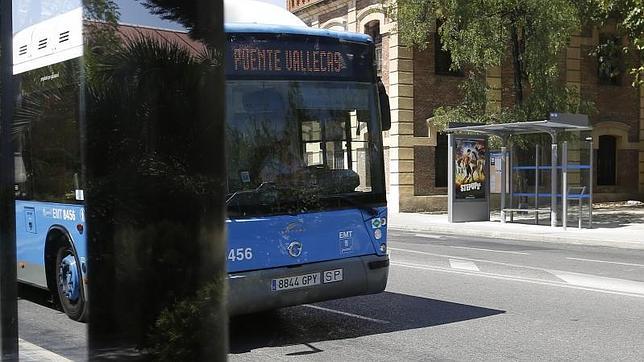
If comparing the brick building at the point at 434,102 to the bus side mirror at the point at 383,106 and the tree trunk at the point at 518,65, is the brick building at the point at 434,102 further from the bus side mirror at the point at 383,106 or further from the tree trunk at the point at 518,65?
the bus side mirror at the point at 383,106

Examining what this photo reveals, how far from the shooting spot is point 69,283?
7.09 m

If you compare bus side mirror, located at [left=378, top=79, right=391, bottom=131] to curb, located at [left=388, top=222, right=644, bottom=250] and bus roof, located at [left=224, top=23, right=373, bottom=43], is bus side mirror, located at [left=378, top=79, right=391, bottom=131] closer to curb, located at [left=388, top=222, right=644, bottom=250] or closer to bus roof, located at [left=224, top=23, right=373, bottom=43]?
bus roof, located at [left=224, top=23, right=373, bottom=43]

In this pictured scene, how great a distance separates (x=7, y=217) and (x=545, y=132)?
58.7 feet

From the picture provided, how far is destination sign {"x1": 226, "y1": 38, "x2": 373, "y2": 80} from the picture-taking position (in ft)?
20.2

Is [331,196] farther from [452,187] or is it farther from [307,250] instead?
[452,187]

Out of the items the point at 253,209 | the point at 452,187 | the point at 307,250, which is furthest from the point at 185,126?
the point at 452,187

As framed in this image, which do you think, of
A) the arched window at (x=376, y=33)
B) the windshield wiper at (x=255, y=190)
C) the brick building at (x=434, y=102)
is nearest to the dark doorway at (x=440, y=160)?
the brick building at (x=434, y=102)

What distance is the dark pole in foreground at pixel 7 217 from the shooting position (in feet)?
14.0

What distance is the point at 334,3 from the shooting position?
2928 cm

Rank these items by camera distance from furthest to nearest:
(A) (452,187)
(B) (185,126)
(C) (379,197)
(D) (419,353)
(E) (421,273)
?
(A) (452,187) → (E) (421,273) → (C) (379,197) → (D) (419,353) → (B) (185,126)

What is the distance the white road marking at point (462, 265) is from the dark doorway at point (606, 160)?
800 inches

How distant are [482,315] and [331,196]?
2294 millimetres

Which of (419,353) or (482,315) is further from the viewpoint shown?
(482,315)

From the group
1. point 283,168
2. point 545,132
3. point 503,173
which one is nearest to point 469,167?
point 503,173
